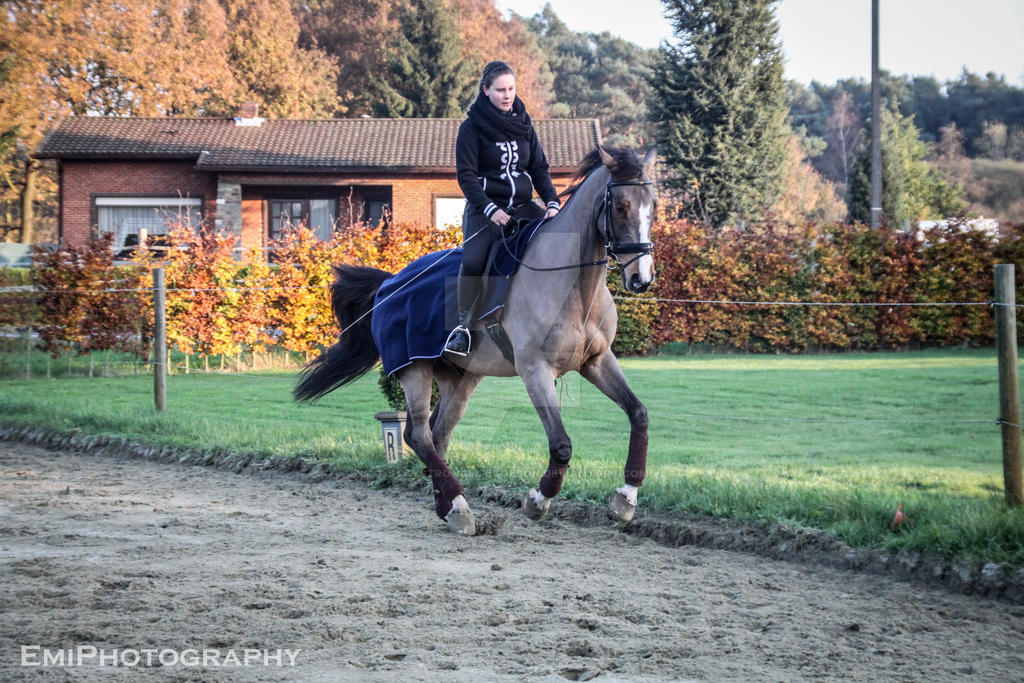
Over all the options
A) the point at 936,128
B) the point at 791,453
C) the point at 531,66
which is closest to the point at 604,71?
the point at 531,66

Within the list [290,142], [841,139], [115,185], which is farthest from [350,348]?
[841,139]

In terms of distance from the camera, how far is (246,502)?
7.55m

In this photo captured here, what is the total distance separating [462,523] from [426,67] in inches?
1482

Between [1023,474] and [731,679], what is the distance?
11.3ft

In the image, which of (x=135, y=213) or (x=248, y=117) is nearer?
(x=135, y=213)

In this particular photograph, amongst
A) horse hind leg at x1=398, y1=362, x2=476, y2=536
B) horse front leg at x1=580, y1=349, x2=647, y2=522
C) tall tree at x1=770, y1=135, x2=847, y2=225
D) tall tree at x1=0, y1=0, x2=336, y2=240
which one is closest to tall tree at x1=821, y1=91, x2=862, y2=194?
tall tree at x1=770, y1=135, x2=847, y2=225

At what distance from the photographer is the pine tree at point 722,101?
34.1 m

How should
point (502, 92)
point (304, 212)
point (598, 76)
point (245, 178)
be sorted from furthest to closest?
point (598, 76)
point (304, 212)
point (245, 178)
point (502, 92)

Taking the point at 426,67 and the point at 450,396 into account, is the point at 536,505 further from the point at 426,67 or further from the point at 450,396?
the point at 426,67

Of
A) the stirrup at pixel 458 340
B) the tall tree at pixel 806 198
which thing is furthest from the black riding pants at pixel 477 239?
the tall tree at pixel 806 198

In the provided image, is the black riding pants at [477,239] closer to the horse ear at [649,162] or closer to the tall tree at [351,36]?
the horse ear at [649,162]

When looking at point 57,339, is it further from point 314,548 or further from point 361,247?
point 314,548

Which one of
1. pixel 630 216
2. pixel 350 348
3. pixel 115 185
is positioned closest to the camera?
pixel 630 216

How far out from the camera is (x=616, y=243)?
582cm
